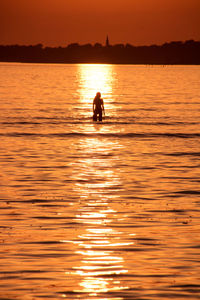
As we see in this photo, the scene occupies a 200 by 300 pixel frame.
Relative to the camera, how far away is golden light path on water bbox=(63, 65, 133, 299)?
39.8 feet

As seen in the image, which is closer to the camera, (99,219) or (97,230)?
(97,230)

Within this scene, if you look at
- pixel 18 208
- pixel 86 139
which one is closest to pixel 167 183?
pixel 18 208

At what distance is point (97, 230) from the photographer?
1575 centimetres

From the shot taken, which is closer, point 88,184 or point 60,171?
point 88,184

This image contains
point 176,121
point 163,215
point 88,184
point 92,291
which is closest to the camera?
point 92,291

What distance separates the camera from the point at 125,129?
4362 centimetres

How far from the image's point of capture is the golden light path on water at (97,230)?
12.1 metres

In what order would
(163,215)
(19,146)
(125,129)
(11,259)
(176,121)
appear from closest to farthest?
(11,259)
(163,215)
(19,146)
(125,129)
(176,121)

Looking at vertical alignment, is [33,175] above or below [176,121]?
above

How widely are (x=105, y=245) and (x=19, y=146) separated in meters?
19.4

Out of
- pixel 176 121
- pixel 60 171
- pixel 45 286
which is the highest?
pixel 45 286

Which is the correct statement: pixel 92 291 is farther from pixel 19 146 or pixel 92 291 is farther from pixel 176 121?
pixel 176 121

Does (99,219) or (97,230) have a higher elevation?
(97,230)

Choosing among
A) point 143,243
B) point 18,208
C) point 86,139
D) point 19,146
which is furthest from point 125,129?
point 143,243
